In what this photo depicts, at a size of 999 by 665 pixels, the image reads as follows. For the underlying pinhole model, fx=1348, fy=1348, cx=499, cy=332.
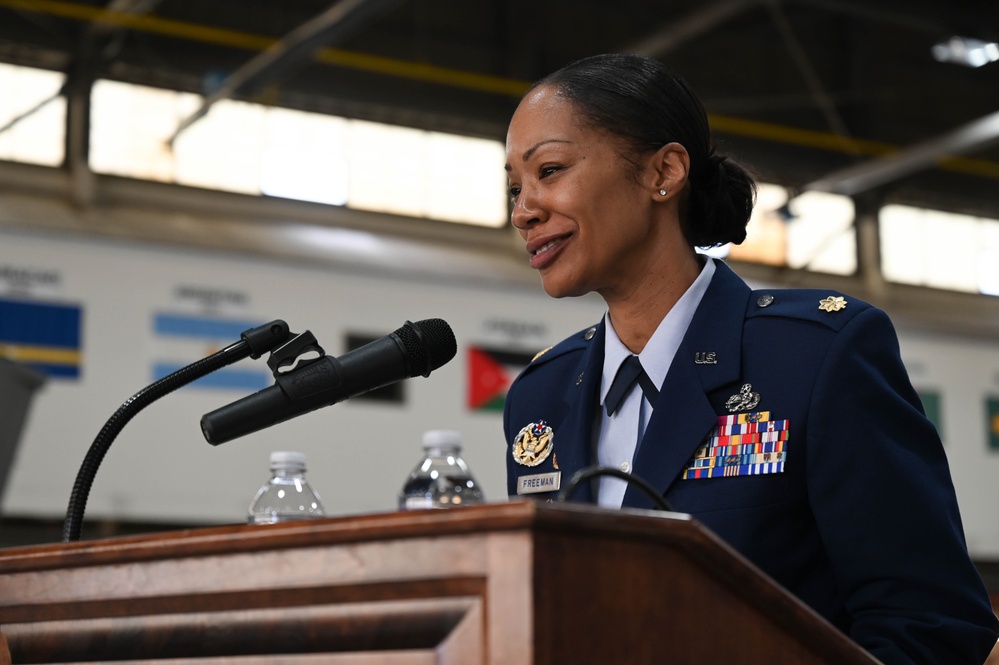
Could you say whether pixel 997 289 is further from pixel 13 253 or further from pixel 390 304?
pixel 13 253

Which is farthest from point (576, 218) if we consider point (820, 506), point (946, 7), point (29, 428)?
point (946, 7)

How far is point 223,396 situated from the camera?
5.81 metres

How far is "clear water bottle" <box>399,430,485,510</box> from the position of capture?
125cm

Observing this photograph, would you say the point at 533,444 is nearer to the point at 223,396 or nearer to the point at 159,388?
the point at 159,388

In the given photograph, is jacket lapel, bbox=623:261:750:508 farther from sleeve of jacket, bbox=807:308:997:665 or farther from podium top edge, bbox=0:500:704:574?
podium top edge, bbox=0:500:704:574

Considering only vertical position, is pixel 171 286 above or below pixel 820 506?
above

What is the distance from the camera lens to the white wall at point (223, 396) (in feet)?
18.4

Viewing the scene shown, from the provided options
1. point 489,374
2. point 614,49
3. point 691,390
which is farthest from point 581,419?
point 614,49


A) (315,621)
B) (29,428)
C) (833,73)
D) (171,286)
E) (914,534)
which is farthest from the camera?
(833,73)

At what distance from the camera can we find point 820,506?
132 centimetres

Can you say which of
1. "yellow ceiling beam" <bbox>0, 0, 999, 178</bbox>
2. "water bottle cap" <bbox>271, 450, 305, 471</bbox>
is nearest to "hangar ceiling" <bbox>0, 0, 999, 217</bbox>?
"yellow ceiling beam" <bbox>0, 0, 999, 178</bbox>

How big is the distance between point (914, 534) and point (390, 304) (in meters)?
5.24

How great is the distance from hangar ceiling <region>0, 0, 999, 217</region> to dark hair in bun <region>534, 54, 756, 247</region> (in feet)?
14.7

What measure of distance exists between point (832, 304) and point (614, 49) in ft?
22.0
